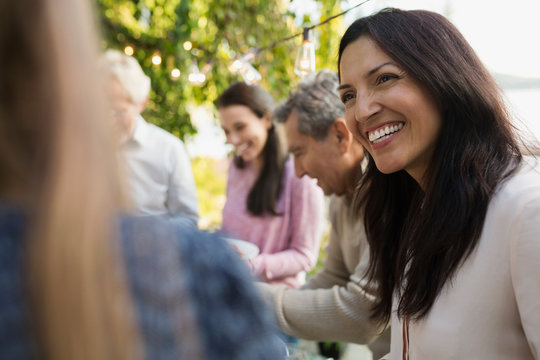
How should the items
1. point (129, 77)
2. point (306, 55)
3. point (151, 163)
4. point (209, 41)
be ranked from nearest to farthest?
point (306, 55) → point (129, 77) → point (151, 163) → point (209, 41)

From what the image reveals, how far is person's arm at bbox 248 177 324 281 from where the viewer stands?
232 centimetres

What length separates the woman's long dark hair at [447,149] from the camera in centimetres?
109

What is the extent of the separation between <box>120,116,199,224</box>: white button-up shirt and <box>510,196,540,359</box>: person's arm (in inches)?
76.9

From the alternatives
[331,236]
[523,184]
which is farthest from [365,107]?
[331,236]

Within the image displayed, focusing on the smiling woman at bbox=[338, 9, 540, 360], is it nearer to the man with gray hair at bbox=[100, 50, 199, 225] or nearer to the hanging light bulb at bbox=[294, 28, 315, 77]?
the hanging light bulb at bbox=[294, 28, 315, 77]

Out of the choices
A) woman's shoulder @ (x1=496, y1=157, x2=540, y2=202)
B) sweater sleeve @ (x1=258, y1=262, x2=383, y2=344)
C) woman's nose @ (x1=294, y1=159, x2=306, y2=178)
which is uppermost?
woman's shoulder @ (x1=496, y1=157, x2=540, y2=202)

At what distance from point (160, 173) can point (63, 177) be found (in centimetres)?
232

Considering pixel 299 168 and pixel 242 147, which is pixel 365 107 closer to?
pixel 299 168

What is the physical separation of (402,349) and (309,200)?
4.21 feet

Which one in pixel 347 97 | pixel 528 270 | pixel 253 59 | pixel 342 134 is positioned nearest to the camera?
pixel 528 270

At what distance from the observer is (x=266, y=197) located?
2539mm

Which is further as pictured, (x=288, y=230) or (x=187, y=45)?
(x=187, y=45)

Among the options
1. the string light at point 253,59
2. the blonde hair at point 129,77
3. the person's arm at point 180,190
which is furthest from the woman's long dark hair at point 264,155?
the blonde hair at point 129,77

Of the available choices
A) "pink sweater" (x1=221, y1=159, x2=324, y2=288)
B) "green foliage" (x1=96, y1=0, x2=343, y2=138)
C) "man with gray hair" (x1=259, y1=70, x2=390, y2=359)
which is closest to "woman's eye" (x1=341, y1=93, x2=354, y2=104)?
"man with gray hair" (x1=259, y1=70, x2=390, y2=359)
